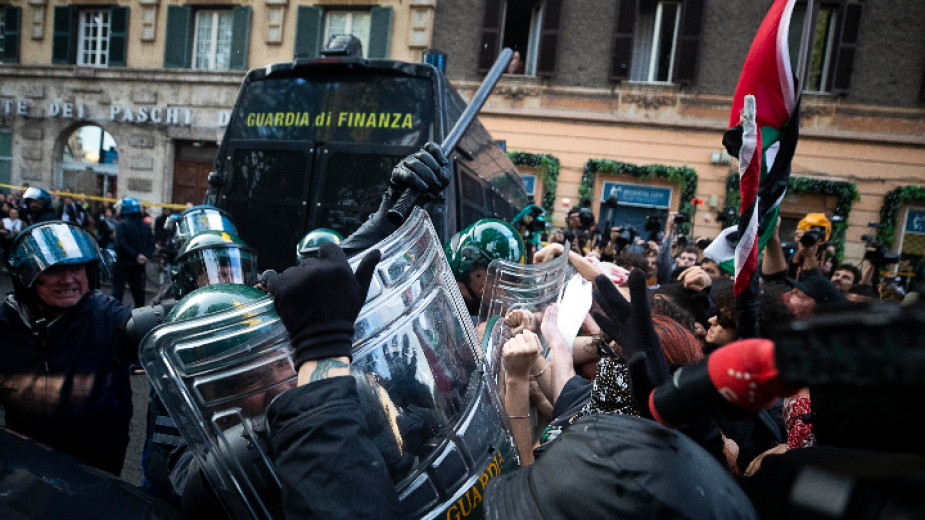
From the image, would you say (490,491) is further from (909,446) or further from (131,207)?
(131,207)

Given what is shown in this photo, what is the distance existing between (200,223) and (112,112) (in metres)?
14.6

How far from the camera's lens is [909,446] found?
581 mm

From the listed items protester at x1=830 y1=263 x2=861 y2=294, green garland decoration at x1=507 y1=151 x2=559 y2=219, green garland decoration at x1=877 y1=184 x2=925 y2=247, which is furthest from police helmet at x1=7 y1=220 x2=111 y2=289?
green garland decoration at x1=877 y1=184 x2=925 y2=247

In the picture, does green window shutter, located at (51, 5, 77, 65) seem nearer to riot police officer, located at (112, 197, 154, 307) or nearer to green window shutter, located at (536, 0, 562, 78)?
riot police officer, located at (112, 197, 154, 307)

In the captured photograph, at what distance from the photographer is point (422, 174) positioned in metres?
1.91

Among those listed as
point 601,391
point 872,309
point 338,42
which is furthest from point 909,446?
point 338,42

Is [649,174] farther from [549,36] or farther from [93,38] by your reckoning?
[93,38]

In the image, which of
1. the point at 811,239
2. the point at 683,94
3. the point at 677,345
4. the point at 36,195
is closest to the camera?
the point at 677,345

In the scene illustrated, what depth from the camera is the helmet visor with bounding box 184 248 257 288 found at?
275cm

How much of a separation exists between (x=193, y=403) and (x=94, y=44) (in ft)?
62.6

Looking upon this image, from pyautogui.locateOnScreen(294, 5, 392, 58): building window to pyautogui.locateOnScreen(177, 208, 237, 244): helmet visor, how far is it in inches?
431

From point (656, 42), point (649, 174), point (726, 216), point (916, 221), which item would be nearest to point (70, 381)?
point (726, 216)

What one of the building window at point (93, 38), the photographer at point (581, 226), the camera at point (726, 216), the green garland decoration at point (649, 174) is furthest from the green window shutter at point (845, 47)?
the building window at point (93, 38)

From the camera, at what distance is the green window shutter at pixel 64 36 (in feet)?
51.3
